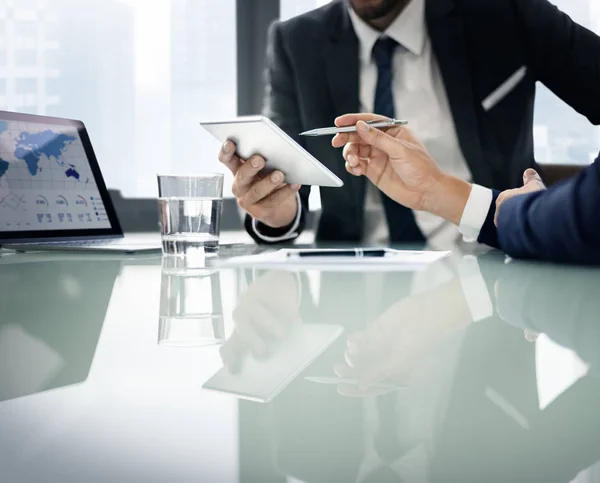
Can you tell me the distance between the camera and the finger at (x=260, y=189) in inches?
50.2

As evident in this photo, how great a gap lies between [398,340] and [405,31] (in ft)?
5.59

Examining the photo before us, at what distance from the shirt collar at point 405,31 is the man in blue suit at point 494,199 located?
65 centimetres

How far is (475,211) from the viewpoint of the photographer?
46.3 inches

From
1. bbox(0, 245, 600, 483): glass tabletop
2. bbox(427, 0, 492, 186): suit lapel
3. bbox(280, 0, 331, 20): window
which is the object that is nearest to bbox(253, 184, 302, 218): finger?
bbox(427, 0, 492, 186): suit lapel

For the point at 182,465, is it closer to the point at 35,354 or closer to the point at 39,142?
the point at 35,354

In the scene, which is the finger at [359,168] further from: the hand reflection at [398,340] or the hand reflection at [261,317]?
the hand reflection at [398,340]

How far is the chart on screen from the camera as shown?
1.20 meters

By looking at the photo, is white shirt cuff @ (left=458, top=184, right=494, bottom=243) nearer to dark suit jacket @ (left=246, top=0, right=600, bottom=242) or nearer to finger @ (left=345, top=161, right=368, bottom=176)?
finger @ (left=345, top=161, right=368, bottom=176)

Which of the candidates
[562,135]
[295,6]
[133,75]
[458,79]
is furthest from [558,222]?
[295,6]

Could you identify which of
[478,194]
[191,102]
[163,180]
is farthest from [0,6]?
[478,194]

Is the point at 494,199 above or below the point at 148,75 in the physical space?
below

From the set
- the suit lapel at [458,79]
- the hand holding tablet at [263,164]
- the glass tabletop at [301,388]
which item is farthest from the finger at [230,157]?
the suit lapel at [458,79]

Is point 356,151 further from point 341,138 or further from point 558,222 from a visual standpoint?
point 558,222

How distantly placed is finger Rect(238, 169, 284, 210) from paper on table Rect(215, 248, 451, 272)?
1.18ft
